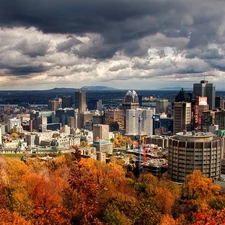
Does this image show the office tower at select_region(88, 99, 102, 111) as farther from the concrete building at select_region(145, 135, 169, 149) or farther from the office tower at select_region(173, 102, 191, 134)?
the concrete building at select_region(145, 135, 169, 149)

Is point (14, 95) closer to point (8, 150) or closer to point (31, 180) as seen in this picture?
point (8, 150)

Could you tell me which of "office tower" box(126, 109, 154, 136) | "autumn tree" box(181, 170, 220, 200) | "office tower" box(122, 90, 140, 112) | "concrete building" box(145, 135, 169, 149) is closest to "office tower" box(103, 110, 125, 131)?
"office tower" box(126, 109, 154, 136)

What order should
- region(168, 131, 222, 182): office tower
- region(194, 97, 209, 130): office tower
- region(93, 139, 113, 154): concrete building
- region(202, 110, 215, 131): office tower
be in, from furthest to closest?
1. region(194, 97, 209, 130): office tower
2. region(202, 110, 215, 131): office tower
3. region(93, 139, 113, 154): concrete building
4. region(168, 131, 222, 182): office tower

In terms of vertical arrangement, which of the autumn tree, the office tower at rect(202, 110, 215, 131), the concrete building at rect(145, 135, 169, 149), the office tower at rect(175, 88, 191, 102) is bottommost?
the concrete building at rect(145, 135, 169, 149)

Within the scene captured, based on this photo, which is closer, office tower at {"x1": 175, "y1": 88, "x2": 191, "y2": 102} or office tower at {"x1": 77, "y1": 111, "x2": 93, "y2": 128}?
office tower at {"x1": 175, "y1": 88, "x2": 191, "y2": 102}

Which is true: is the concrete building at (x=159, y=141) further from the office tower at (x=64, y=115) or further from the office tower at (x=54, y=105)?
the office tower at (x=54, y=105)

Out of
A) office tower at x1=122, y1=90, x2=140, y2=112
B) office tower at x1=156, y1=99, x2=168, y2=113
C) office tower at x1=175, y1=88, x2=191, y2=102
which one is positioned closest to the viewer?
office tower at x1=175, y1=88, x2=191, y2=102

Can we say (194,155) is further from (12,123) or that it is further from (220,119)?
(12,123)

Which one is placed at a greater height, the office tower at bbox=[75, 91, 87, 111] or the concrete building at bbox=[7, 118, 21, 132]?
the office tower at bbox=[75, 91, 87, 111]

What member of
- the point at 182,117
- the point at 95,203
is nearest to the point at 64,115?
the point at 182,117
